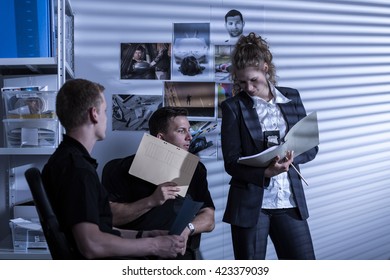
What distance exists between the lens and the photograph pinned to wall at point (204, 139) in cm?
247

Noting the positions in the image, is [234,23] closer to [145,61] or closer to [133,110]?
[145,61]

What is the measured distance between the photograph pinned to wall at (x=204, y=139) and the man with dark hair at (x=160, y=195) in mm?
291

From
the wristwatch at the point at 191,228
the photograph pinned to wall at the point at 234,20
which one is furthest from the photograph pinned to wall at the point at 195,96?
the wristwatch at the point at 191,228

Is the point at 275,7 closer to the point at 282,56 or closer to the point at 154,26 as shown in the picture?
the point at 282,56

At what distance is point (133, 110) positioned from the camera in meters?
2.48

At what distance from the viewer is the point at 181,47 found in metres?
2.48

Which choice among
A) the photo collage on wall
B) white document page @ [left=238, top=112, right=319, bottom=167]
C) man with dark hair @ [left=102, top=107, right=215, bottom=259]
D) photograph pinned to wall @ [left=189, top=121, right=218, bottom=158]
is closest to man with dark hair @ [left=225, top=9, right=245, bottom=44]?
the photo collage on wall

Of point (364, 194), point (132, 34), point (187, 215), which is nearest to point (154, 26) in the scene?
point (132, 34)

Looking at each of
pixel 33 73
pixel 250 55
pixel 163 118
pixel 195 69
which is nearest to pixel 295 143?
pixel 250 55

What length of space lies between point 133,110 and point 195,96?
0.30 metres

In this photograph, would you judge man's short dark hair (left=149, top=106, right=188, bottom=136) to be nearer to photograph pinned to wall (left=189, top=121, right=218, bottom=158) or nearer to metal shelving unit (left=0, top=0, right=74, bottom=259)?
photograph pinned to wall (left=189, top=121, right=218, bottom=158)

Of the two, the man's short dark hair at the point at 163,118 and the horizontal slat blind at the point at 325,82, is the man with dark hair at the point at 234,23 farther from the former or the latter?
the man's short dark hair at the point at 163,118

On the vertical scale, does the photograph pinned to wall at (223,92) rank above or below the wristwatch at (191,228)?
above

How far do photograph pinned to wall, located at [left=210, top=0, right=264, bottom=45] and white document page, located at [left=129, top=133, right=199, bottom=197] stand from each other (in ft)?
2.34
